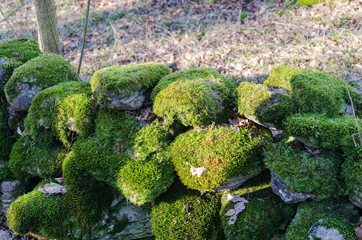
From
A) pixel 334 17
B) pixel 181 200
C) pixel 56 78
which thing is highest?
pixel 56 78

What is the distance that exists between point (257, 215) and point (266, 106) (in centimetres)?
112

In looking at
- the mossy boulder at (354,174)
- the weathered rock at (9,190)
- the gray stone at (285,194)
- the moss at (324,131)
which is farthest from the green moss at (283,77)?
the weathered rock at (9,190)

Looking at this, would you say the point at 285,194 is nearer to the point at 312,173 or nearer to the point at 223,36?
the point at 312,173

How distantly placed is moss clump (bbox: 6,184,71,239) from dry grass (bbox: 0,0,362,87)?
3.23 m

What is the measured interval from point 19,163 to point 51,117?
0.94 metres

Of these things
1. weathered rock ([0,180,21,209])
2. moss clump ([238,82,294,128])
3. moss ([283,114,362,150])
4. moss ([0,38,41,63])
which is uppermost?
A: moss ([0,38,41,63])

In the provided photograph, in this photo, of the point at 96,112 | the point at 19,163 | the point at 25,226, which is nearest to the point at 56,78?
the point at 96,112

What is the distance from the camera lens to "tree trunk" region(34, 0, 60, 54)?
506 cm

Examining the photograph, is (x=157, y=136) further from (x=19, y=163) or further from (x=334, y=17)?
(x=334, y=17)

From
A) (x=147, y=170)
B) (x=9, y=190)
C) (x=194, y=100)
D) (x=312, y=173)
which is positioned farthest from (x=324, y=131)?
(x=9, y=190)

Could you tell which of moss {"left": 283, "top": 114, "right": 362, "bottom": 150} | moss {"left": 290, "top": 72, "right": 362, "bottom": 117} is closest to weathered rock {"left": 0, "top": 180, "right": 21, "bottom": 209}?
moss {"left": 283, "top": 114, "right": 362, "bottom": 150}

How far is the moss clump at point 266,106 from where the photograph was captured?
280 centimetres

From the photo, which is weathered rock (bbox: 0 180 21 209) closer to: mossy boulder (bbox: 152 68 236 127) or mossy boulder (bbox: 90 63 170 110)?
mossy boulder (bbox: 90 63 170 110)

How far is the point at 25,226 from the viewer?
3.31m
